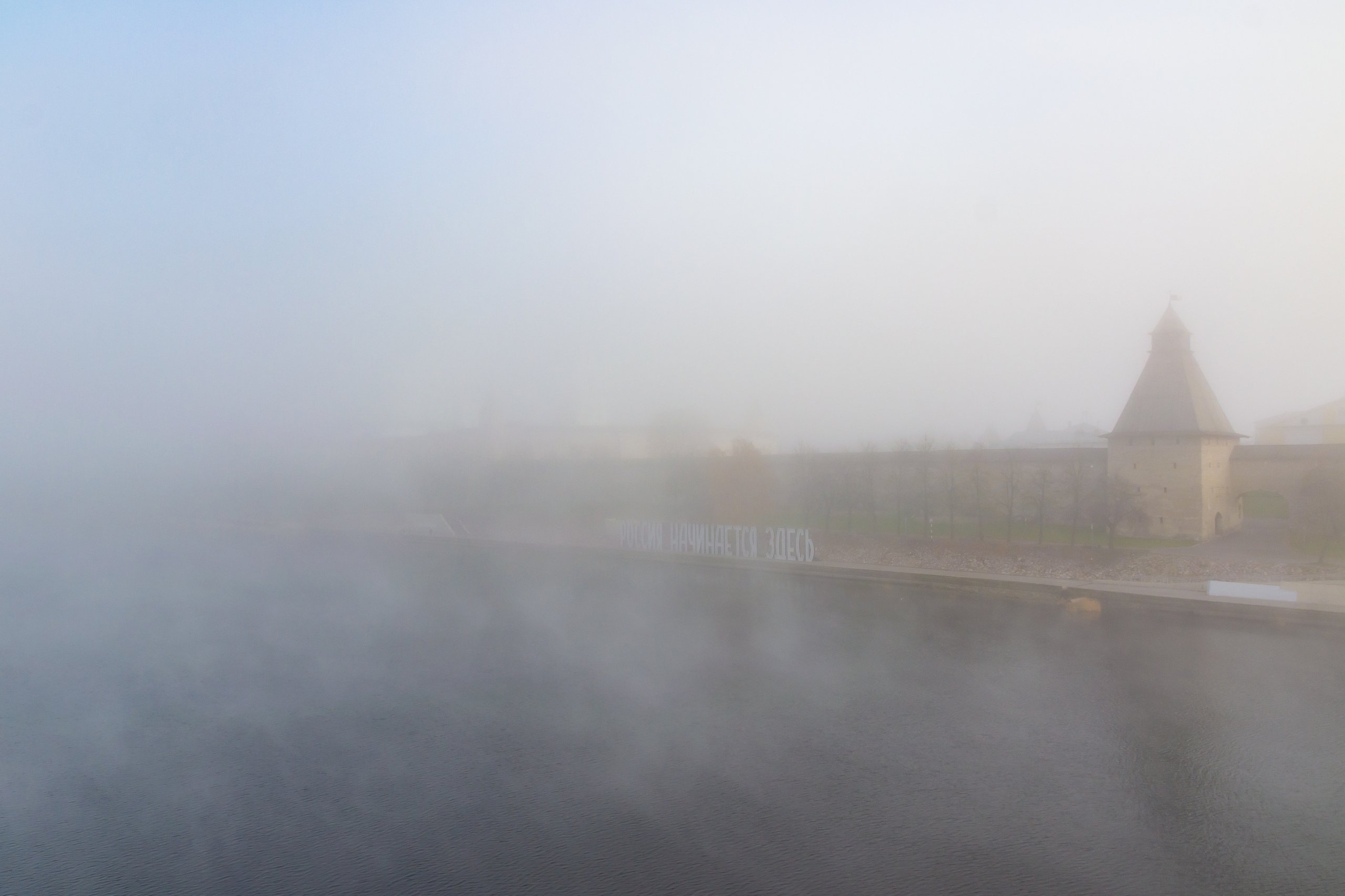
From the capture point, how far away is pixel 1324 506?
1498 centimetres

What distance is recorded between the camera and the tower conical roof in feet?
58.5

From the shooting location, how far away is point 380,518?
24.8m

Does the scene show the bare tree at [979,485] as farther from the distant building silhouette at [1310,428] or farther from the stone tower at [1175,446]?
the distant building silhouette at [1310,428]

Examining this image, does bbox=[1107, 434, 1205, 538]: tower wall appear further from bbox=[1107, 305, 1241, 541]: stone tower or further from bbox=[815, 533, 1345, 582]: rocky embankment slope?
bbox=[815, 533, 1345, 582]: rocky embankment slope

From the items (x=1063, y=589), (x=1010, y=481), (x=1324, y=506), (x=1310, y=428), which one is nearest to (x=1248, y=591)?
(x=1063, y=589)

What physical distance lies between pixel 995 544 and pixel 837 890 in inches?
519

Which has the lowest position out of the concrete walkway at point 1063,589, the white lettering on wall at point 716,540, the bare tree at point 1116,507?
the concrete walkway at point 1063,589

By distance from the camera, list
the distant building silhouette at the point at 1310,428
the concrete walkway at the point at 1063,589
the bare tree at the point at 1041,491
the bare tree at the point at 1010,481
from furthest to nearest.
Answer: the distant building silhouette at the point at 1310,428
the bare tree at the point at 1010,481
the bare tree at the point at 1041,491
the concrete walkway at the point at 1063,589

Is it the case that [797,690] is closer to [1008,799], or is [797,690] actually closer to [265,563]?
[1008,799]

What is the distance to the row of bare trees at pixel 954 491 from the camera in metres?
18.7

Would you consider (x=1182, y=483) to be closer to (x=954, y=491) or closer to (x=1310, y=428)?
(x=954, y=491)

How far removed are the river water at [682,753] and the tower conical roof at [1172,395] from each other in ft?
21.2

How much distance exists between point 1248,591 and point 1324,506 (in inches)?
120

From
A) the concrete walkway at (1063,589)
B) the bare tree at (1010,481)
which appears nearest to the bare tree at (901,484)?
the bare tree at (1010,481)
